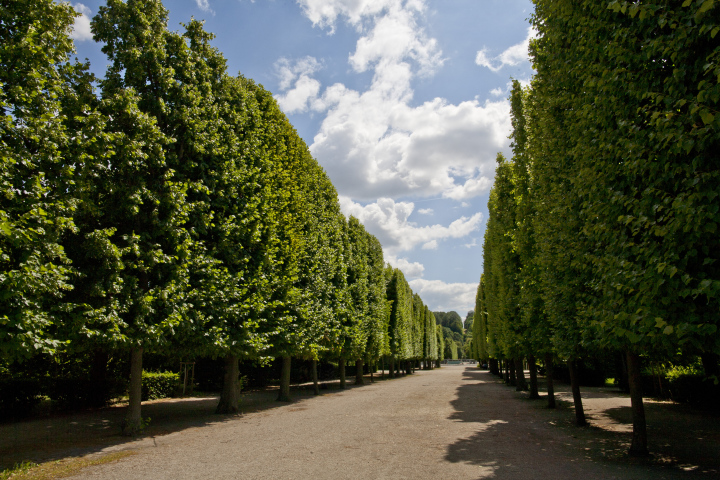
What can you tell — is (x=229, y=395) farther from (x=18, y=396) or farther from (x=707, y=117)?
(x=707, y=117)

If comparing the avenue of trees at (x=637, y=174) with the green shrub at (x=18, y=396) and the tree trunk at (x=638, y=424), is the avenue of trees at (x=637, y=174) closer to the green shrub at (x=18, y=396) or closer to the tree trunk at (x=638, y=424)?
the tree trunk at (x=638, y=424)

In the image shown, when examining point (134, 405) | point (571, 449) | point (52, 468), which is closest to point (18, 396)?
point (134, 405)

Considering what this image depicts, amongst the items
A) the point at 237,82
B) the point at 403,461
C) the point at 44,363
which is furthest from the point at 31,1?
the point at 44,363

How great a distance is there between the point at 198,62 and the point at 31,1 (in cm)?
596

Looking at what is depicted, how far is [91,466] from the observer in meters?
8.34

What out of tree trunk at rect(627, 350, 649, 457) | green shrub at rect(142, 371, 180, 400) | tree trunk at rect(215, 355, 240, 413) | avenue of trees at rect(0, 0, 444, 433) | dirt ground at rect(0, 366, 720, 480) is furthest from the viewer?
green shrub at rect(142, 371, 180, 400)

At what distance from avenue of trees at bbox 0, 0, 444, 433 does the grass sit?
2.09 metres

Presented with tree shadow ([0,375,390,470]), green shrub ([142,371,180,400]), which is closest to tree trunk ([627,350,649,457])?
tree shadow ([0,375,390,470])

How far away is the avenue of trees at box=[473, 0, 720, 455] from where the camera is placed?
16.5 ft

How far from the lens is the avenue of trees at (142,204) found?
320 inches

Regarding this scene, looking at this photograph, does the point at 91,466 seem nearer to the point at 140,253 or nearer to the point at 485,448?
the point at 140,253

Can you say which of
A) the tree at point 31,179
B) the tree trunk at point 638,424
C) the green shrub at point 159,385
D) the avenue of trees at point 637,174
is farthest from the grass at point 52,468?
the green shrub at point 159,385

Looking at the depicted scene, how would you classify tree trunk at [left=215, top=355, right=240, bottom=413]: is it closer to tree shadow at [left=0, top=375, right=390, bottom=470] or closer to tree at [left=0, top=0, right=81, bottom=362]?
tree shadow at [left=0, top=375, right=390, bottom=470]

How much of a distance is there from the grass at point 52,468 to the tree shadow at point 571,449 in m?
7.51
